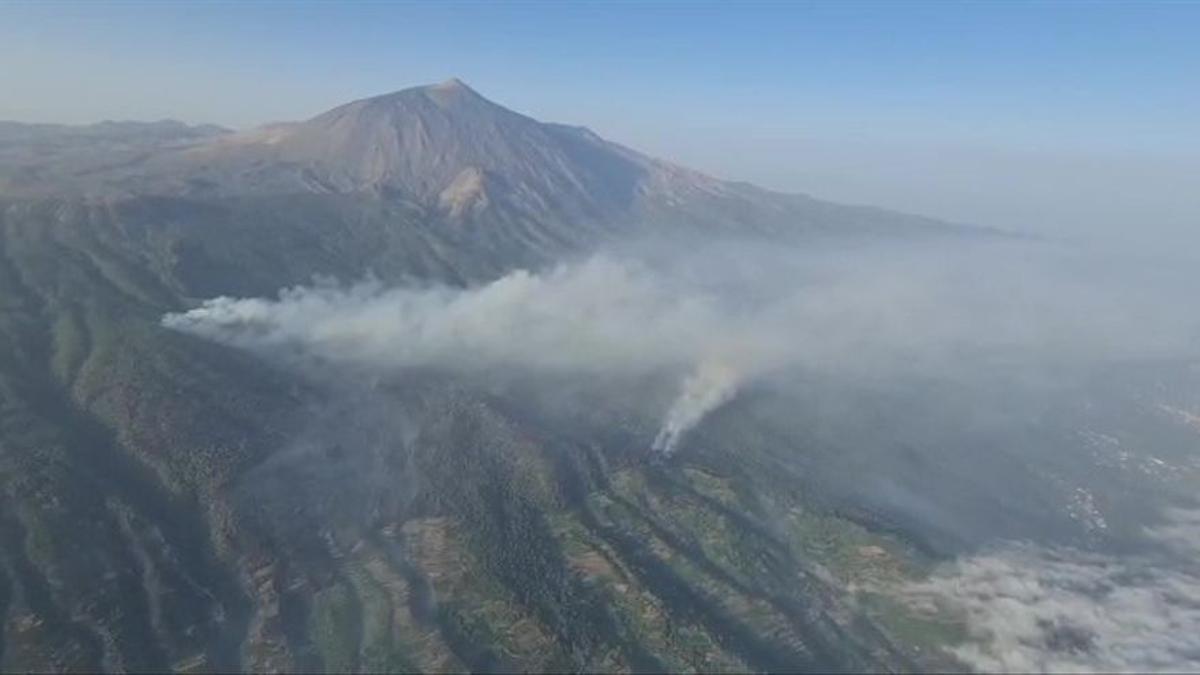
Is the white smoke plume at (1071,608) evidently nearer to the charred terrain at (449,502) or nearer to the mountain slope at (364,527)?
the charred terrain at (449,502)

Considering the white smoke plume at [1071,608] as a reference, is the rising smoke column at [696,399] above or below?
above

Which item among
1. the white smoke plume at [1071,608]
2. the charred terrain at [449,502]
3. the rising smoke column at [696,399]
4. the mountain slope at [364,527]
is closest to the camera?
the mountain slope at [364,527]

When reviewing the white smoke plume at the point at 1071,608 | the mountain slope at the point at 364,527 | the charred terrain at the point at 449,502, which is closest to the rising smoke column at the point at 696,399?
the charred terrain at the point at 449,502

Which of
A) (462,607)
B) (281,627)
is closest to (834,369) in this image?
(462,607)

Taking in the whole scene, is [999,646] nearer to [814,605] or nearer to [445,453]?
[814,605]

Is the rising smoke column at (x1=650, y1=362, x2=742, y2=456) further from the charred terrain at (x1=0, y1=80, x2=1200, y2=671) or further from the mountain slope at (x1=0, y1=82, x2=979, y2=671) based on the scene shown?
the mountain slope at (x1=0, y1=82, x2=979, y2=671)

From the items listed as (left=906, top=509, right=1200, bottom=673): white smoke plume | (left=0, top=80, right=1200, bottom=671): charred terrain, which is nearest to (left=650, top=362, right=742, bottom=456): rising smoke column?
(left=0, top=80, right=1200, bottom=671): charred terrain

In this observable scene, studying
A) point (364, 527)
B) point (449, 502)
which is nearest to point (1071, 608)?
point (449, 502)

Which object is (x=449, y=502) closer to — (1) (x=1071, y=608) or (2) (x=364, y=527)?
(2) (x=364, y=527)

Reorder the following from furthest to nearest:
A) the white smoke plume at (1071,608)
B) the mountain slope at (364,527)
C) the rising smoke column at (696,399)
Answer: the rising smoke column at (696,399) → the white smoke plume at (1071,608) → the mountain slope at (364,527)
